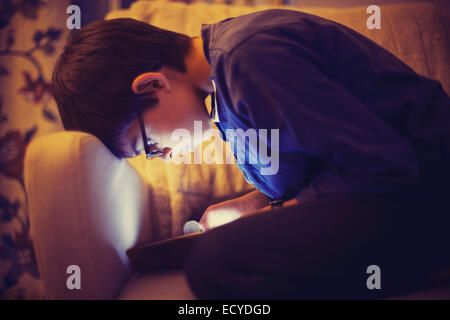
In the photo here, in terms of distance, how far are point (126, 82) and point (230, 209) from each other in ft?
1.38

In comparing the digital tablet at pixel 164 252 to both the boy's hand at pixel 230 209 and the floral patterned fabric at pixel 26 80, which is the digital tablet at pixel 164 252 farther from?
the floral patterned fabric at pixel 26 80

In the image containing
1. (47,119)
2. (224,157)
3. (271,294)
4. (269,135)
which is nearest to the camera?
(271,294)

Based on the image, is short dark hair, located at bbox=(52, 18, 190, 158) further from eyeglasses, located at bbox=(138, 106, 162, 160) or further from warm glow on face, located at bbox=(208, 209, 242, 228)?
warm glow on face, located at bbox=(208, 209, 242, 228)

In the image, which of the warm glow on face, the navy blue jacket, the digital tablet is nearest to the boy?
the navy blue jacket

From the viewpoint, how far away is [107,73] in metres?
0.57

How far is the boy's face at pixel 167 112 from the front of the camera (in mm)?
596

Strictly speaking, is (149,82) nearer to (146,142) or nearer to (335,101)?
(146,142)

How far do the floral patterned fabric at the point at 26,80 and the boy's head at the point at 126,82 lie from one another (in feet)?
1.78

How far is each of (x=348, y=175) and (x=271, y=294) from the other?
0.22 metres

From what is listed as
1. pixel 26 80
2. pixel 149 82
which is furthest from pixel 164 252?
pixel 26 80

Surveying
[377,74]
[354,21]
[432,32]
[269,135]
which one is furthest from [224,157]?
[432,32]

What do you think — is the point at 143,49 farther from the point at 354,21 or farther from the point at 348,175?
the point at 354,21

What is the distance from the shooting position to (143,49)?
60 centimetres

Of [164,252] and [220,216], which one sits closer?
[164,252]
